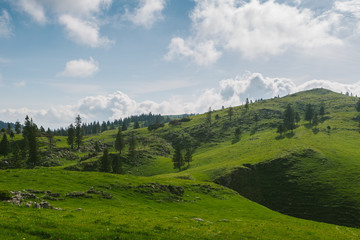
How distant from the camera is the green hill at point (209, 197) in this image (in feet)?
62.1

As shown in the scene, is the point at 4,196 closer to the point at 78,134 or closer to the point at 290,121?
the point at 78,134

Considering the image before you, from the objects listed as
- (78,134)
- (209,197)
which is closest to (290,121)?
(209,197)

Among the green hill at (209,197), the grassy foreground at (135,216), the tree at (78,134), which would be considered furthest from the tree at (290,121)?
the tree at (78,134)

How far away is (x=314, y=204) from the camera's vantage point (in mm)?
73062

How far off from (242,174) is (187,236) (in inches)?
3177

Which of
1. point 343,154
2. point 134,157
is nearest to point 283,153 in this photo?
point 343,154

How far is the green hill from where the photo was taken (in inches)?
745

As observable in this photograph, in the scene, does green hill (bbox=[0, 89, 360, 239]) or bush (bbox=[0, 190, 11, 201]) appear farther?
bush (bbox=[0, 190, 11, 201])

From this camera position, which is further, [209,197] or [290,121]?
[290,121]

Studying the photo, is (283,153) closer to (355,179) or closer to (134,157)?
(355,179)

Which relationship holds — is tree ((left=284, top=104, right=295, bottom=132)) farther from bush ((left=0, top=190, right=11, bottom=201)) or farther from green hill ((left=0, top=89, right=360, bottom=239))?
bush ((left=0, top=190, right=11, bottom=201))

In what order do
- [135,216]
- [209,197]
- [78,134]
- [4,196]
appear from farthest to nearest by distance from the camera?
[78,134]
[209,197]
[135,216]
[4,196]

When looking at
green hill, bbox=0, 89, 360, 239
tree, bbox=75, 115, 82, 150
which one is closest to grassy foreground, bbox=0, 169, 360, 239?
green hill, bbox=0, 89, 360, 239

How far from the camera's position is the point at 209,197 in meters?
55.1
